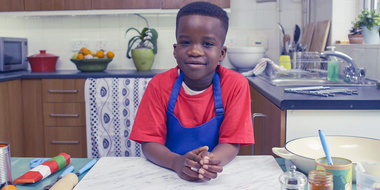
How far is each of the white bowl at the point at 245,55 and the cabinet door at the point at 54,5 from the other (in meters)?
1.18

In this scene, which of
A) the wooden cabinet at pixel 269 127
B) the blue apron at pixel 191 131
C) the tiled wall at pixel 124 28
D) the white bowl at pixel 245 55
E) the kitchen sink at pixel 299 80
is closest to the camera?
the blue apron at pixel 191 131

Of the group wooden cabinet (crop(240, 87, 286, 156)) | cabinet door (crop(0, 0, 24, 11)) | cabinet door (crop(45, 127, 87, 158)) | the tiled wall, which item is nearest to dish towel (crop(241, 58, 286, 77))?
wooden cabinet (crop(240, 87, 286, 156))

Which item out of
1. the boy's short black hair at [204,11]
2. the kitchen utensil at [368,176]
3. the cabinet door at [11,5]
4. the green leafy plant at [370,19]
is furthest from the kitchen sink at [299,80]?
the cabinet door at [11,5]

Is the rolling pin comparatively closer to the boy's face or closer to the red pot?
the boy's face

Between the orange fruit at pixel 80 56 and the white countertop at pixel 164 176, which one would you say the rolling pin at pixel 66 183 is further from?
the orange fruit at pixel 80 56

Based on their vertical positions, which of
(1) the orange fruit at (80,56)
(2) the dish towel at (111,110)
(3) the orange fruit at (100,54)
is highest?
(3) the orange fruit at (100,54)

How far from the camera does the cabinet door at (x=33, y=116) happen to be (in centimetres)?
266

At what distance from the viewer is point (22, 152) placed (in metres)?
2.69

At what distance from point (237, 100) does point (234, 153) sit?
0.60ft

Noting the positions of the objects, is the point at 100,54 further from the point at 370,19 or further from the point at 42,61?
the point at 370,19

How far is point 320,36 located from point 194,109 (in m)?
1.62

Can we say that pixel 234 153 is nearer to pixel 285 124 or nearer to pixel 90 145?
pixel 285 124

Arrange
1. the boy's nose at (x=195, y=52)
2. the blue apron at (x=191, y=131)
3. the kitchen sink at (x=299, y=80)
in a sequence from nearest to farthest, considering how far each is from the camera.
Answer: the boy's nose at (x=195, y=52), the blue apron at (x=191, y=131), the kitchen sink at (x=299, y=80)

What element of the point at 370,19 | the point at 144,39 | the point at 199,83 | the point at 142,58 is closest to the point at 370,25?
the point at 370,19
